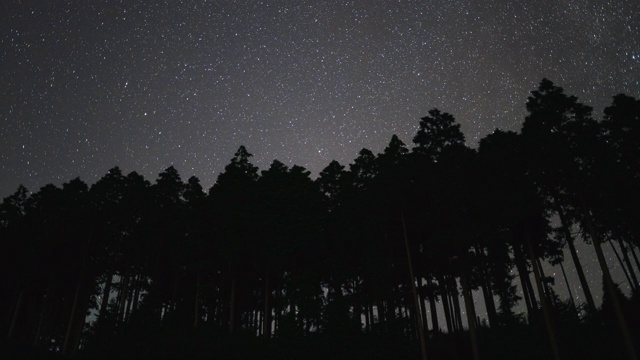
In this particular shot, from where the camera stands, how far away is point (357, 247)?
3312cm

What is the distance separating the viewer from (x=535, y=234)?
29141mm

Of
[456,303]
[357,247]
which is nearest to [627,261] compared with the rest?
[456,303]

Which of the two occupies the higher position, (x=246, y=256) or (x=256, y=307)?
(x=246, y=256)

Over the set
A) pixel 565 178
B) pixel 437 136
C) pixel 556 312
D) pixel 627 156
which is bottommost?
pixel 556 312

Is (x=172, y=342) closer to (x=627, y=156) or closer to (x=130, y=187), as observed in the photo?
(x=130, y=187)

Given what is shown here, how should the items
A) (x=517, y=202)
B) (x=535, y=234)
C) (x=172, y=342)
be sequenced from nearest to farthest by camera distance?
(x=172, y=342) < (x=517, y=202) < (x=535, y=234)

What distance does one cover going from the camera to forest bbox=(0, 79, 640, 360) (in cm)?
2319

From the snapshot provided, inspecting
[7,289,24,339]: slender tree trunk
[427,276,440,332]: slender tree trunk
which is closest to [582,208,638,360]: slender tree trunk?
[427,276,440,332]: slender tree trunk

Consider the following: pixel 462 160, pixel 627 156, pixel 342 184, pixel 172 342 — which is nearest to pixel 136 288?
pixel 172 342

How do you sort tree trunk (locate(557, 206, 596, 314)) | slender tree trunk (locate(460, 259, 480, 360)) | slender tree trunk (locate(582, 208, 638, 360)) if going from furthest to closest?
tree trunk (locate(557, 206, 596, 314)), slender tree trunk (locate(460, 259, 480, 360)), slender tree trunk (locate(582, 208, 638, 360))

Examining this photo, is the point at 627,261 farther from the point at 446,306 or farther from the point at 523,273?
the point at 446,306

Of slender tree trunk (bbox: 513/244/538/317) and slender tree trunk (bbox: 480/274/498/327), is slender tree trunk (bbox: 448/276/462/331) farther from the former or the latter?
slender tree trunk (bbox: 513/244/538/317)

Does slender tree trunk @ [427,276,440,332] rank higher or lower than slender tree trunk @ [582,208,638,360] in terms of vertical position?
higher

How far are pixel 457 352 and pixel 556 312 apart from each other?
27.4 ft
